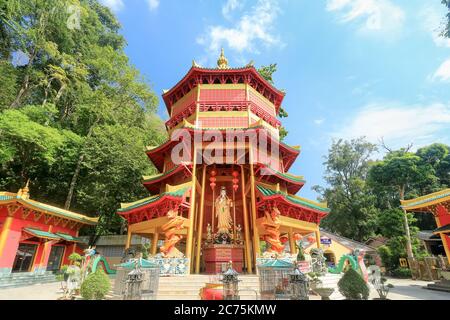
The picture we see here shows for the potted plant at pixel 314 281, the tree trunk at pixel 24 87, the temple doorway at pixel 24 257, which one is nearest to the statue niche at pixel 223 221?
the potted plant at pixel 314 281

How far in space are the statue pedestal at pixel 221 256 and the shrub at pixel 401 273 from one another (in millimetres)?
16770

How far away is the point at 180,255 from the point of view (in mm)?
10953

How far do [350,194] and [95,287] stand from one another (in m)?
38.3

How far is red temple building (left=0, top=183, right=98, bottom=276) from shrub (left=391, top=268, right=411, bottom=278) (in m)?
27.4

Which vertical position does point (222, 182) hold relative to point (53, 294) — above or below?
above

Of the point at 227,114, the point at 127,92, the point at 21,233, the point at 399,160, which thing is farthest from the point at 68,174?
the point at 399,160

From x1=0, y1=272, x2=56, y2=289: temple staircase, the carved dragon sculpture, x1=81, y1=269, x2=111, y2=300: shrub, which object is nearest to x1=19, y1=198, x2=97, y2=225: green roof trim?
x1=0, y1=272, x2=56, y2=289: temple staircase

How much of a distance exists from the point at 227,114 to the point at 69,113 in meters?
22.4

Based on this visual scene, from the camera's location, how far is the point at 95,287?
279 inches

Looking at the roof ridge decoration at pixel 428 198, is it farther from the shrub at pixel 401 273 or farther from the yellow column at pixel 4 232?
the yellow column at pixel 4 232

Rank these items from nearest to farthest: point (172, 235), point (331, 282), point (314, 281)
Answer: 1. point (314, 281)
2. point (331, 282)
3. point (172, 235)

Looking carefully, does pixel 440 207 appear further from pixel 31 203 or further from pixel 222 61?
pixel 31 203

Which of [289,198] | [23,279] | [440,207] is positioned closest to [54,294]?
[23,279]

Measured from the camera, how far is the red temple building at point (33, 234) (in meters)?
13.5
